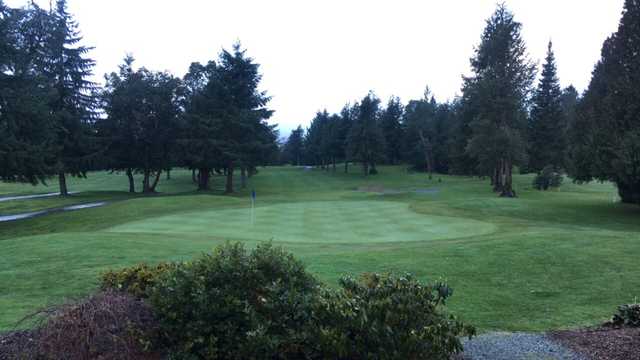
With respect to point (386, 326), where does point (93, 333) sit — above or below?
below

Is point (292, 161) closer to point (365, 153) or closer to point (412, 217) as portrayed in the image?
point (365, 153)

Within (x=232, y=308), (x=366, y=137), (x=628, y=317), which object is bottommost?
(x=628, y=317)

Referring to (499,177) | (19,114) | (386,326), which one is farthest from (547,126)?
(386,326)

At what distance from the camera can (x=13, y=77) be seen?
95.9 feet

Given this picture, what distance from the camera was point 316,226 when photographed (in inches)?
763

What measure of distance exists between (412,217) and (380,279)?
56.5ft

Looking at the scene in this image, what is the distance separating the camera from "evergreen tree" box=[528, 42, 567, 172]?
5588 cm

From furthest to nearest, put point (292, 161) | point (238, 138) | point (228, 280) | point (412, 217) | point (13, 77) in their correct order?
point (292, 161), point (238, 138), point (13, 77), point (412, 217), point (228, 280)

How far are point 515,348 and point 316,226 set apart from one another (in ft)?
45.6

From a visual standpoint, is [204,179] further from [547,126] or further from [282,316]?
[282,316]

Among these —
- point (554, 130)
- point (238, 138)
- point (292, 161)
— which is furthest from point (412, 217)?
point (292, 161)

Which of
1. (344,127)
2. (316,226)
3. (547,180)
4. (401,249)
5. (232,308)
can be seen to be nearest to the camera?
(232,308)

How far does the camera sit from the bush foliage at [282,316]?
4.54m

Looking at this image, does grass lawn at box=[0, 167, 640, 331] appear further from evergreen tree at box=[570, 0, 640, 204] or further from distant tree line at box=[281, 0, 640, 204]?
distant tree line at box=[281, 0, 640, 204]
